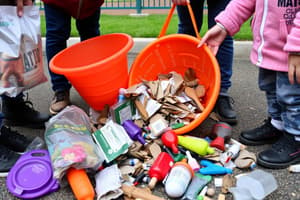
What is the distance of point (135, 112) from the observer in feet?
4.58

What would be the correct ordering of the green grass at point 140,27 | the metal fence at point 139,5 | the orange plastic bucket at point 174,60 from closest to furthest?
the orange plastic bucket at point 174,60 → the green grass at point 140,27 → the metal fence at point 139,5

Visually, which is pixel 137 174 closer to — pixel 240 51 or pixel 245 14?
pixel 245 14

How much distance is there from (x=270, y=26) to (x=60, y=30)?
902 mm

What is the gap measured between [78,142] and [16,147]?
339mm

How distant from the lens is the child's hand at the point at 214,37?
50.8 inches

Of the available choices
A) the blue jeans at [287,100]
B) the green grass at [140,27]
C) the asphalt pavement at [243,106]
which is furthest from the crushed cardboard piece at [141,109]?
the green grass at [140,27]

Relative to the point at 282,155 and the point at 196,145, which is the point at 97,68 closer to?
the point at 196,145

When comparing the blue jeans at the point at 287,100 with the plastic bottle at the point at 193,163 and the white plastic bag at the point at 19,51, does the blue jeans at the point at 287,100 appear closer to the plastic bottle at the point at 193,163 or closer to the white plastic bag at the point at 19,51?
the plastic bottle at the point at 193,163

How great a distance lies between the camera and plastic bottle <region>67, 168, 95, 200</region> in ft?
3.34

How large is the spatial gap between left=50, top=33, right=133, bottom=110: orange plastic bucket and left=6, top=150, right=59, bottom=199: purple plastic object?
31 centimetres

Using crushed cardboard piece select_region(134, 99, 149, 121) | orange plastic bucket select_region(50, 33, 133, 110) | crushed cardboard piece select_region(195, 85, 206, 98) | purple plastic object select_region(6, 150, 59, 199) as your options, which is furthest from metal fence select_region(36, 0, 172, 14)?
purple plastic object select_region(6, 150, 59, 199)

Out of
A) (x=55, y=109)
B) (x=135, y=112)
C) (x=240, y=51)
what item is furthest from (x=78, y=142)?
(x=240, y=51)

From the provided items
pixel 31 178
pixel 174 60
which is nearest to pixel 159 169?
pixel 31 178

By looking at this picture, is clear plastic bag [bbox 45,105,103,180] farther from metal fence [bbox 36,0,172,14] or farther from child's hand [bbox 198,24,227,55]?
metal fence [bbox 36,0,172,14]
